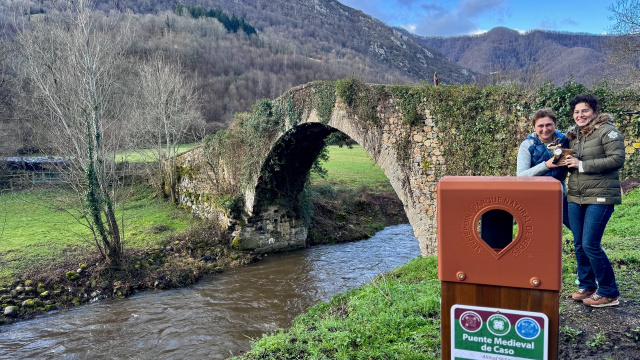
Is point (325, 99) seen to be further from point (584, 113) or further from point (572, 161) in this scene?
point (572, 161)

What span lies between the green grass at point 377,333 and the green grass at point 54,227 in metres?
9.60

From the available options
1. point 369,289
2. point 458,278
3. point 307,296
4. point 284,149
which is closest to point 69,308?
point 307,296

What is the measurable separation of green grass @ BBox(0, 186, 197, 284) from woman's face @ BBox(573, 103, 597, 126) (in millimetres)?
11837

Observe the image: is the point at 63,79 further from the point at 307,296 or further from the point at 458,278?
the point at 458,278

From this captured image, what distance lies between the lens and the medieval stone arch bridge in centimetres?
808

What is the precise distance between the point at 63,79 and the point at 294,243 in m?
8.86

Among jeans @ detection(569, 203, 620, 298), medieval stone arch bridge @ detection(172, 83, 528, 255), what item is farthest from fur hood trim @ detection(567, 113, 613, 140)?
medieval stone arch bridge @ detection(172, 83, 528, 255)

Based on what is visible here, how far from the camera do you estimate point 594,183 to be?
3324 millimetres

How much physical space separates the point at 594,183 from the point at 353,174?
20197 mm

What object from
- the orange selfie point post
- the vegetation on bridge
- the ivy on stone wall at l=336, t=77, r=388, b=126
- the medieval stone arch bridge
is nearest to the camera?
the orange selfie point post

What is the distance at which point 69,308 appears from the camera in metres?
9.73

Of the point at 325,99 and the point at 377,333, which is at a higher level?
the point at 325,99

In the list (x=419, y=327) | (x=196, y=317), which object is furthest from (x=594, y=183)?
(x=196, y=317)

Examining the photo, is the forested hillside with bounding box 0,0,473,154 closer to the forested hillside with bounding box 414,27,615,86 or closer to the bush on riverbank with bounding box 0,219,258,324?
the forested hillside with bounding box 414,27,615,86
